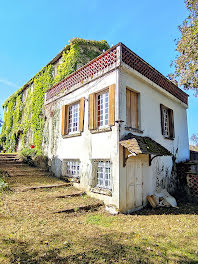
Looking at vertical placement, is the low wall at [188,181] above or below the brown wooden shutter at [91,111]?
below

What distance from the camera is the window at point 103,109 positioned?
299 inches

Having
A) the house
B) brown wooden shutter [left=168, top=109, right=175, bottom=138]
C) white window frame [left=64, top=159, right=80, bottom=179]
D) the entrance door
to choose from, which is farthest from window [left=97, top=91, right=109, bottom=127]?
brown wooden shutter [left=168, top=109, right=175, bottom=138]

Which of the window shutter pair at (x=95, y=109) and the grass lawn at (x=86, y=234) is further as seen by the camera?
the window shutter pair at (x=95, y=109)

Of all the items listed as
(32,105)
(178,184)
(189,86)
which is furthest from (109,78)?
(32,105)

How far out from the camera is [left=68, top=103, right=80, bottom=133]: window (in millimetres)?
9328

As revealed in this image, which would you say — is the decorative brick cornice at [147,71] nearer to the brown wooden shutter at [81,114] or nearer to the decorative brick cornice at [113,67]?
the decorative brick cornice at [113,67]

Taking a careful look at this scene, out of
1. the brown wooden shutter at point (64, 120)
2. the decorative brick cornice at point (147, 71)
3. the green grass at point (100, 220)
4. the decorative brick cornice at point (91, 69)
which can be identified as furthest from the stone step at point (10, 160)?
the decorative brick cornice at point (147, 71)

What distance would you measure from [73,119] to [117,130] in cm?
361

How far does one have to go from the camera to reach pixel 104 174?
723 centimetres

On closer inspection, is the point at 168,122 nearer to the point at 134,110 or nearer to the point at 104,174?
the point at 134,110

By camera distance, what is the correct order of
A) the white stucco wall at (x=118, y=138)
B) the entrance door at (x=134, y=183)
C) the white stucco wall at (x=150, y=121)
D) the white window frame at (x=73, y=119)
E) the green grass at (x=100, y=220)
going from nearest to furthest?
the green grass at (x=100, y=220)
the white stucco wall at (x=118, y=138)
the entrance door at (x=134, y=183)
the white stucco wall at (x=150, y=121)
the white window frame at (x=73, y=119)

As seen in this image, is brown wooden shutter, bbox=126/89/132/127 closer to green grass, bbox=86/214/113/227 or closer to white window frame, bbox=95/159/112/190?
white window frame, bbox=95/159/112/190

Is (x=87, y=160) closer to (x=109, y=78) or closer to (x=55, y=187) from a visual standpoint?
(x=55, y=187)

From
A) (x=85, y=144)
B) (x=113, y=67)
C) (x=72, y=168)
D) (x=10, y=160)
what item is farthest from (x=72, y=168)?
(x=113, y=67)
